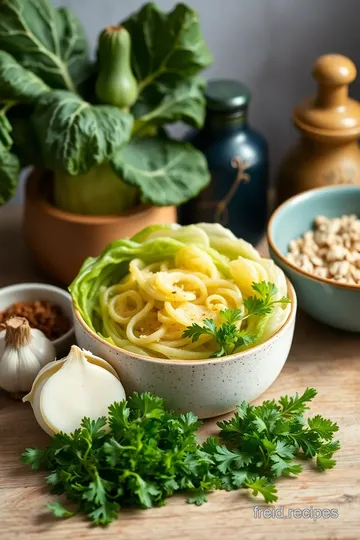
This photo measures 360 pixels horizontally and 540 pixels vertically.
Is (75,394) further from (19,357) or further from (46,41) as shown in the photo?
(46,41)

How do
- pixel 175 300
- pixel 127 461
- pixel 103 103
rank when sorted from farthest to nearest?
pixel 103 103 → pixel 175 300 → pixel 127 461

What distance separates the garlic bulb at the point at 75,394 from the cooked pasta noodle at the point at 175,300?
→ 6 cm

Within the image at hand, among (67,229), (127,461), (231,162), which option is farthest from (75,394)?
(231,162)

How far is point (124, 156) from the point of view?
1.45 meters

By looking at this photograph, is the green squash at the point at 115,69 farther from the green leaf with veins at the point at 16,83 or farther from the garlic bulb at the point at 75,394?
the garlic bulb at the point at 75,394

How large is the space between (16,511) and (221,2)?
3.69ft

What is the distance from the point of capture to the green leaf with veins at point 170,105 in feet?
4.91

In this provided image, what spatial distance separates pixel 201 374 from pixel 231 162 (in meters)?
0.56

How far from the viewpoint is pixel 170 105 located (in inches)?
59.1

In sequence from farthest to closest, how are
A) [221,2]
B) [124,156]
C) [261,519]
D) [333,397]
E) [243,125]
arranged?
[221,2]
[243,125]
[124,156]
[333,397]
[261,519]

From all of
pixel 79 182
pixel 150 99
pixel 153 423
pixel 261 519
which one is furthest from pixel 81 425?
pixel 150 99

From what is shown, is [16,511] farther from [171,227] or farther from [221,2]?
[221,2]

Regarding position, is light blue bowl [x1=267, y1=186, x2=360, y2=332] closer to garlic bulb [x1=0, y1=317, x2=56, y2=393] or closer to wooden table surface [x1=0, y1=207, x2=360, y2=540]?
wooden table surface [x1=0, y1=207, x2=360, y2=540]

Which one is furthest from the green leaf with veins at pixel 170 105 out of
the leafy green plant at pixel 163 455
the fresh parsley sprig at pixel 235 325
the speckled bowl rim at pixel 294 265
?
the leafy green plant at pixel 163 455
